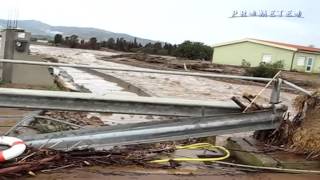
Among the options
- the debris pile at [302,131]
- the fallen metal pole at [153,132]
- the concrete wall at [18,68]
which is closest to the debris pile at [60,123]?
the fallen metal pole at [153,132]

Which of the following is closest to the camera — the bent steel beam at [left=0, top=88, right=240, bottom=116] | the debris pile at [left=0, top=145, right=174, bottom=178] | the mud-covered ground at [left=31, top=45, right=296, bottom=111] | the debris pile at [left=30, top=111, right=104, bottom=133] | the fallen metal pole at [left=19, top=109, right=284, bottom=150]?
the debris pile at [left=0, top=145, right=174, bottom=178]

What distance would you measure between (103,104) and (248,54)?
58485mm

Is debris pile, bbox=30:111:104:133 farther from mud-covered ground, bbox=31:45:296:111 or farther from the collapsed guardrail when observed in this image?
mud-covered ground, bbox=31:45:296:111

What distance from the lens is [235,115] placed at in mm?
7238

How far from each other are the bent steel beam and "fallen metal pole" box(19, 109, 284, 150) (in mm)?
447

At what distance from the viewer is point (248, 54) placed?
64.1m

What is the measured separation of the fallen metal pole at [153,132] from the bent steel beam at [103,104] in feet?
1.47

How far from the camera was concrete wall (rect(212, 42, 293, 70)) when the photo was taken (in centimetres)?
5850

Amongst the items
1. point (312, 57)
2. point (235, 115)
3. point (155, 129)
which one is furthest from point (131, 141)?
point (312, 57)

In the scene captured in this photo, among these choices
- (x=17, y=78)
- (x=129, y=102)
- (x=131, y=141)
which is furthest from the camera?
(x=17, y=78)

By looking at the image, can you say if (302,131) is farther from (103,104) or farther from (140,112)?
(103,104)

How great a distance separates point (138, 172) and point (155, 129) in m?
0.82

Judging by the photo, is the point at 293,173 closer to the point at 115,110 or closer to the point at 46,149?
the point at 115,110

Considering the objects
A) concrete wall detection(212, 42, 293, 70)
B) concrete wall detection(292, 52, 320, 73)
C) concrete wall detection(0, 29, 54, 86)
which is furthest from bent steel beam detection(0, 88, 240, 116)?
concrete wall detection(292, 52, 320, 73)
